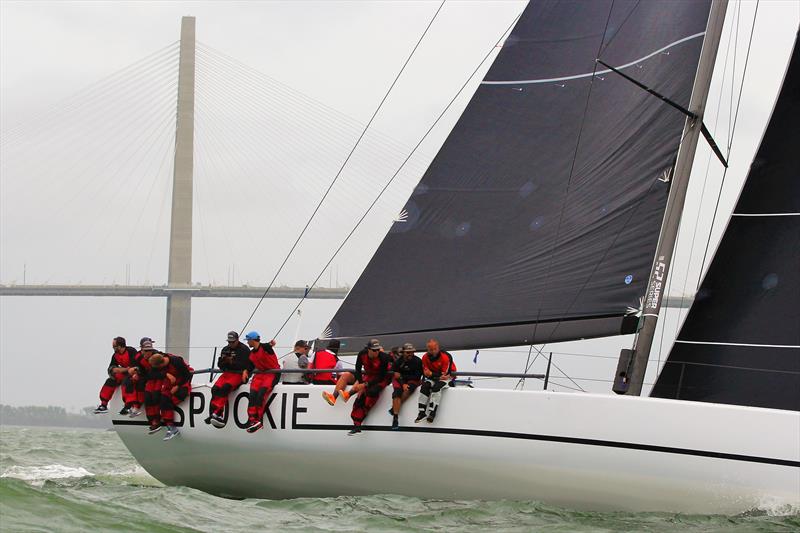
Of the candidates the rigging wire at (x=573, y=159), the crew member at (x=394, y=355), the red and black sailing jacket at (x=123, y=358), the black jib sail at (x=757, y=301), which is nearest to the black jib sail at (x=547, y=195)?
the rigging wire at (x=573, y=159)

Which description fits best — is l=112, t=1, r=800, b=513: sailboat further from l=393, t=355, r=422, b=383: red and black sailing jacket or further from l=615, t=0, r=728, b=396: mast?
l=393, t=355, r=422, b=383: red and black sailing jacket

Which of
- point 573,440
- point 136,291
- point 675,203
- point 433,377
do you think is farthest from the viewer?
point 136,291

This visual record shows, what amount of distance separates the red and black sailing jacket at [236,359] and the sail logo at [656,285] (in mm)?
2724

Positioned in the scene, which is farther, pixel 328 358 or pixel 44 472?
pixel 44 472

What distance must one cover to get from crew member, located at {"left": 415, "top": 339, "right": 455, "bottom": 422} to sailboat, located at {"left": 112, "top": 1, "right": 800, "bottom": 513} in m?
0.09

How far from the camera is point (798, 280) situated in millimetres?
7266

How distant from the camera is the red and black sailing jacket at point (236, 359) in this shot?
806 cm

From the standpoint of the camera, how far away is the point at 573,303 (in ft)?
25.2

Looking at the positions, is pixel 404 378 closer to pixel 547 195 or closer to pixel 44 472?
pixel 547 195

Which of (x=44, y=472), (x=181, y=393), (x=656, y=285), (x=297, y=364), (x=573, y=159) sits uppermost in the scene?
(x=573, y=159)

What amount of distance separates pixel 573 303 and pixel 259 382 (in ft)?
7.11

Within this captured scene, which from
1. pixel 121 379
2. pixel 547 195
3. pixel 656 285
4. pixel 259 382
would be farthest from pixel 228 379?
pixel 656 285

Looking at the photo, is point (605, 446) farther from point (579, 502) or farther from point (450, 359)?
point (450, 359)

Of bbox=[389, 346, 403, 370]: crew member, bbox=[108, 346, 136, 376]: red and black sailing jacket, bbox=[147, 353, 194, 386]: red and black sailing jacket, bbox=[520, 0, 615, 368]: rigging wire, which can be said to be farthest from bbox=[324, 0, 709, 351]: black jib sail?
bbox=[108, 346, 136, 376]: red and black sailing jacket
